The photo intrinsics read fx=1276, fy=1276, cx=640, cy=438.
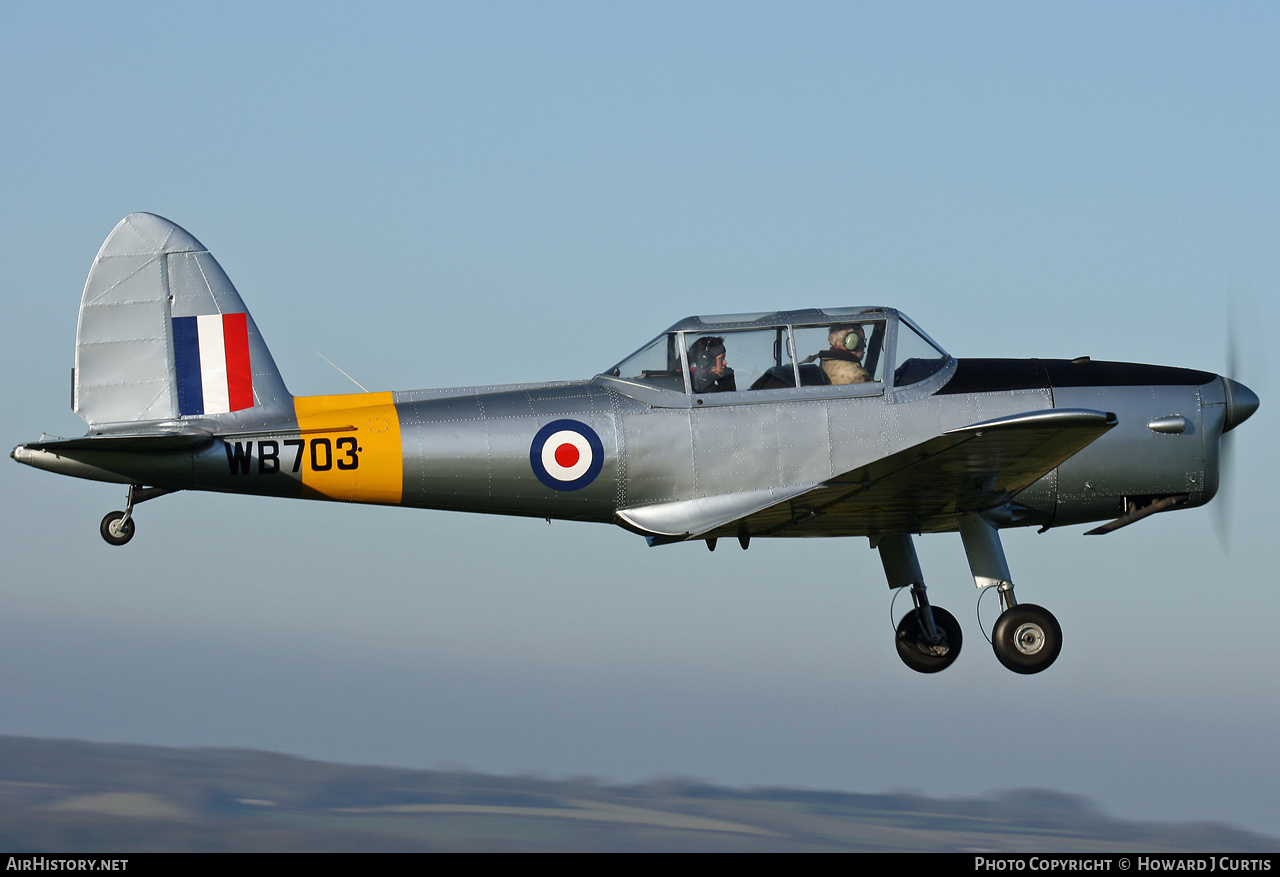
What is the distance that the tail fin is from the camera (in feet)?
30.0

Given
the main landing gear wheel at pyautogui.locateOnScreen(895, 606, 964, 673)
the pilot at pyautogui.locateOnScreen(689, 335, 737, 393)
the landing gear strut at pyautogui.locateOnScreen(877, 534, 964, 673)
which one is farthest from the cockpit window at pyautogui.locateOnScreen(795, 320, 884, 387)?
the main landing gear wheel at pyautogui.locateOnScreen(895, 606, 964, 673)

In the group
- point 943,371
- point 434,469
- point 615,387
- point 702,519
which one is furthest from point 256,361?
point 943,371

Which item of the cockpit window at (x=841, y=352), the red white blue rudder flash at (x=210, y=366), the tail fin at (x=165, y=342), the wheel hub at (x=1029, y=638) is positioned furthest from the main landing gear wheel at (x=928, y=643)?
the red white blue rudder flash at (x=210, y=366)

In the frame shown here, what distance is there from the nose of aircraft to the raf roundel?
4971 mm

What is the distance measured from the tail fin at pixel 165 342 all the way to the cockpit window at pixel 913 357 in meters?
4.49

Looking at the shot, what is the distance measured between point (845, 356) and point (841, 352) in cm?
4

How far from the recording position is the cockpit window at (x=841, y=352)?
9297 millimetres

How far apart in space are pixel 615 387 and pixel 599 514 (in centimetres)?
95

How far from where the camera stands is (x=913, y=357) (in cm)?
948

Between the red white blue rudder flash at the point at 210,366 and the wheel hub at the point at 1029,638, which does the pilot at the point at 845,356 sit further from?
the red white blue rudder flash at the point at 210,366

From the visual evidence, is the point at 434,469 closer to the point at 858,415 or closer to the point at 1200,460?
the point at 858,415

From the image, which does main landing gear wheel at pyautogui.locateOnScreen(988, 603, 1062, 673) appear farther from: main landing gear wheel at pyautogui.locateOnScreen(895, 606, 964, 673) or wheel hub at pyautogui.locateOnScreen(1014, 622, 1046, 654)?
main landing gear wheel at pyautogui.locateOnScreen(895, 606, 964, 673)
